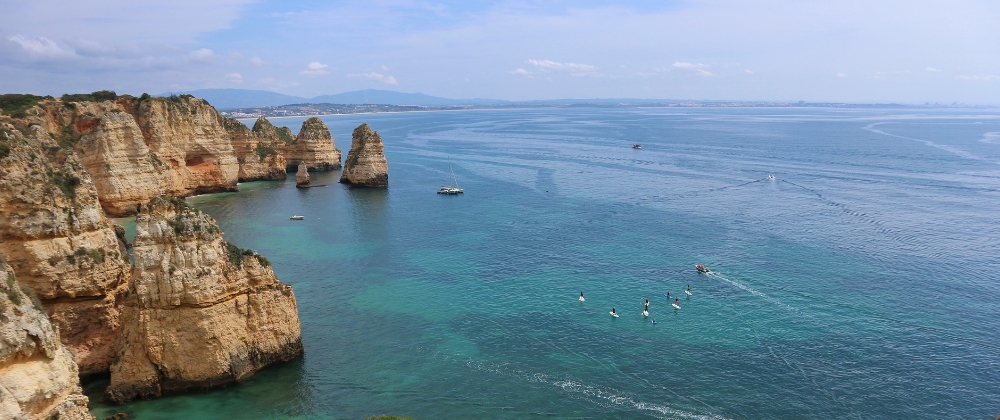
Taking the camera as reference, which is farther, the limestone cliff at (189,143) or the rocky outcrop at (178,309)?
the limestone cliff at (189,143)

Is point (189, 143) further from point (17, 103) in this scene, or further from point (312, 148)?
point (312, 148)

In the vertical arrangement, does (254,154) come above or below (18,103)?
below

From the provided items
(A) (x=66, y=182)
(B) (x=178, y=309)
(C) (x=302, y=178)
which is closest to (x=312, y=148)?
(C) (x=302, y=178)

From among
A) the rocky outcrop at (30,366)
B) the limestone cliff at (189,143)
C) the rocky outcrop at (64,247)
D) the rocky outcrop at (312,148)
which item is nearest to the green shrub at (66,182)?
the rocky outcrop at (64,247)

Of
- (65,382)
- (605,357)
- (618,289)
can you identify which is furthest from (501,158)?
(65,382)

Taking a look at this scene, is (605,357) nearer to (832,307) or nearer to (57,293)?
(832,307)

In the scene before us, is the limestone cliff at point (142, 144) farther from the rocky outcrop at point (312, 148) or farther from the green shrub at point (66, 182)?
the green shrub at point (66, 182)
